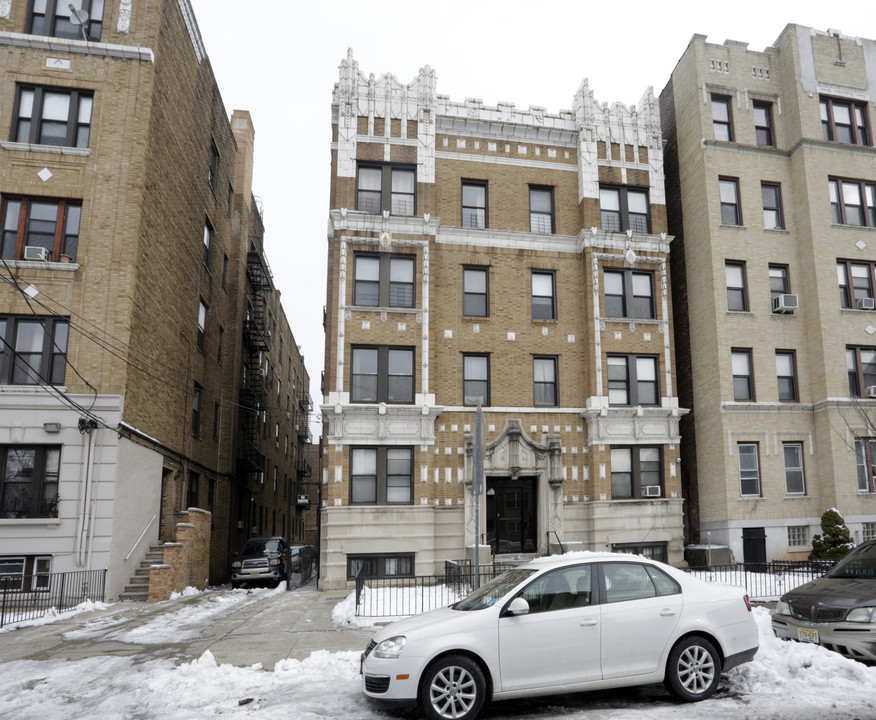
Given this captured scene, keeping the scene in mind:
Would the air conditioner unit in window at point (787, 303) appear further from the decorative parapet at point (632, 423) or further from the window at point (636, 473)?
the window at point (636, 473)

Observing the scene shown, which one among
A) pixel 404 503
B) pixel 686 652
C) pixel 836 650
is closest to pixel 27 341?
pixel 404 503

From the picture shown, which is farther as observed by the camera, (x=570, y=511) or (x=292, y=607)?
(x=570, y=511)

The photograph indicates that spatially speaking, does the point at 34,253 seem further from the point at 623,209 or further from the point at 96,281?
the point at 623,209

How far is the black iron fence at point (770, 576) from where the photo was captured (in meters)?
17.6

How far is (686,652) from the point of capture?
852cm

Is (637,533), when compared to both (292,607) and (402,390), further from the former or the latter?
(292,607)

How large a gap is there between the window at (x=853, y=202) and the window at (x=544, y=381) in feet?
37.5

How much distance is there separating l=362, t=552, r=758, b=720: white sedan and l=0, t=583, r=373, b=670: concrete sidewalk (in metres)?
3.41

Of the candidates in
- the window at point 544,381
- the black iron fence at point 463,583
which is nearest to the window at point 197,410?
the black iron fence at point 463,583

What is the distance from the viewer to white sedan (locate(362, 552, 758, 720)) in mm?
7773

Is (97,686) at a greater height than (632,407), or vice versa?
(632,407)

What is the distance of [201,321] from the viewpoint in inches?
1109

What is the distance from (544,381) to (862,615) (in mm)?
15190

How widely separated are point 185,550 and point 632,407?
14.5m
